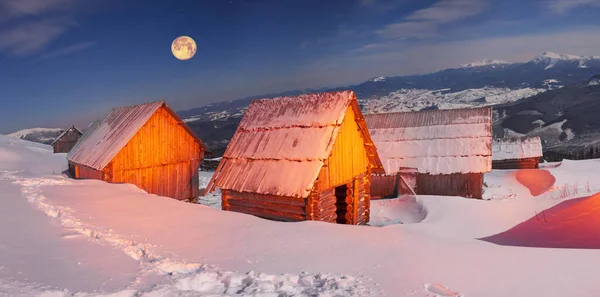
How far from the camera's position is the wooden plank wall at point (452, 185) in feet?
82.6

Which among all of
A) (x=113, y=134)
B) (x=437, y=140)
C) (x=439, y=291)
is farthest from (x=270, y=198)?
(x=437, y=140)

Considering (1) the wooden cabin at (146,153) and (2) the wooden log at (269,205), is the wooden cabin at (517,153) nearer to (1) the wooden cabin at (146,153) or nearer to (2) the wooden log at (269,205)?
(1) the wooden cabin at (146,153)

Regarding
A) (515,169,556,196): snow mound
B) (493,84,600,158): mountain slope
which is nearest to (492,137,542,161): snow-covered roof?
(515,169,556,196): snow mound

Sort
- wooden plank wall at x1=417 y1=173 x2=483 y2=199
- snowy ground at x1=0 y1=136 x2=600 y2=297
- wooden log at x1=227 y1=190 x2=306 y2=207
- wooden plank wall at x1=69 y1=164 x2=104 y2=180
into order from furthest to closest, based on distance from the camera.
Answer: wooden plank wall at x1=417 y1=173 x2=483 y2=199 → wooden plank wall at x1=69 y1=164 x2=104 y2=180 → wooden log at x1=227 y1=190 x2=306 y2=207 → snowy ground at x1=0 y1=136 x2=600 y2=297

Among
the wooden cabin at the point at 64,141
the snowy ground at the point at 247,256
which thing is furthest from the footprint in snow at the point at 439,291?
the wooden cabin at the point at 64,141

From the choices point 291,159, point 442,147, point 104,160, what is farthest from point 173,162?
point 442,147

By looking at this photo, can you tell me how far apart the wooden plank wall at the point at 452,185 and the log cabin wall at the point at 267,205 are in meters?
15.6

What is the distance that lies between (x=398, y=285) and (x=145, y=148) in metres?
17.5

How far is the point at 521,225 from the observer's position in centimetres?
1360

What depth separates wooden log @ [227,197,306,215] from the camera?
1366 centimetres

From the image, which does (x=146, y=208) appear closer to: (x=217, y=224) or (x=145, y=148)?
(x=217, y=224)

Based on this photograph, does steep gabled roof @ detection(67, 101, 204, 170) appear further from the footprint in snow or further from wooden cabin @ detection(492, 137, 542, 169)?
wooden cabin @ detection(492, 137, 542, 169)

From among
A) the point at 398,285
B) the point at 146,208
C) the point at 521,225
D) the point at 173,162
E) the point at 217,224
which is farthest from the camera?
the point at 173,162

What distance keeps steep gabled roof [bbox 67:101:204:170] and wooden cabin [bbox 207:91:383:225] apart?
243 inches
